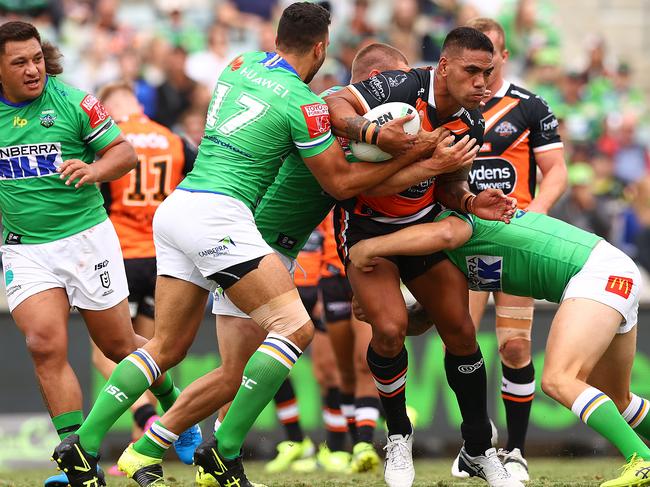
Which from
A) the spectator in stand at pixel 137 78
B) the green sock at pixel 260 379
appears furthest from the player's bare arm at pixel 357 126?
the spectator in stand at pixel 137 78

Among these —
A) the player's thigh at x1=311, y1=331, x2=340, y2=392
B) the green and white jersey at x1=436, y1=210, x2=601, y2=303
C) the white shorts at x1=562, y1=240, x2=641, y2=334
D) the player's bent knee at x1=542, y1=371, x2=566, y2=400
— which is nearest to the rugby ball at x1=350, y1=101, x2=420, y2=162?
the green and white jersey at x1=436, y1=210, x2=601, y2=303

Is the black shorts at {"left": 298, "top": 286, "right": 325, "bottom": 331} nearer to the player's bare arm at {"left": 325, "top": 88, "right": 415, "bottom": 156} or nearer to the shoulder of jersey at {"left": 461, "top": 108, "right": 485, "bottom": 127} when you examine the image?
the shoulder of jersey at {"left": 461, "top": 108, "right": 485, "bottom": 127}

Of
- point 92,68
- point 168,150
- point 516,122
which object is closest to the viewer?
point 516,122

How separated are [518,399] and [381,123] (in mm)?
2762

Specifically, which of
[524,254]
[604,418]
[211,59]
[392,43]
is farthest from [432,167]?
[211,59]

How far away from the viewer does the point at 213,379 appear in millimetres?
6633

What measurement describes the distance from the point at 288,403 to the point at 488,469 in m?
3.46

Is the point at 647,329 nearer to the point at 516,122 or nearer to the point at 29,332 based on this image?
the point at 516,122

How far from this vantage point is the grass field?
7.37 m

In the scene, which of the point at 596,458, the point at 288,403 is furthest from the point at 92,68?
the point at 596,458

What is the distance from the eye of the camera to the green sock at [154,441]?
21.2 ft

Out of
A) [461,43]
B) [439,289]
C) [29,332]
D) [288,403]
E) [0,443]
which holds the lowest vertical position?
[0,443]

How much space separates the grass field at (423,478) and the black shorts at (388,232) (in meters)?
1.47

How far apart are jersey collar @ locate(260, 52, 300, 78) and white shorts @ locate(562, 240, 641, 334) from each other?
2013 millimetres
